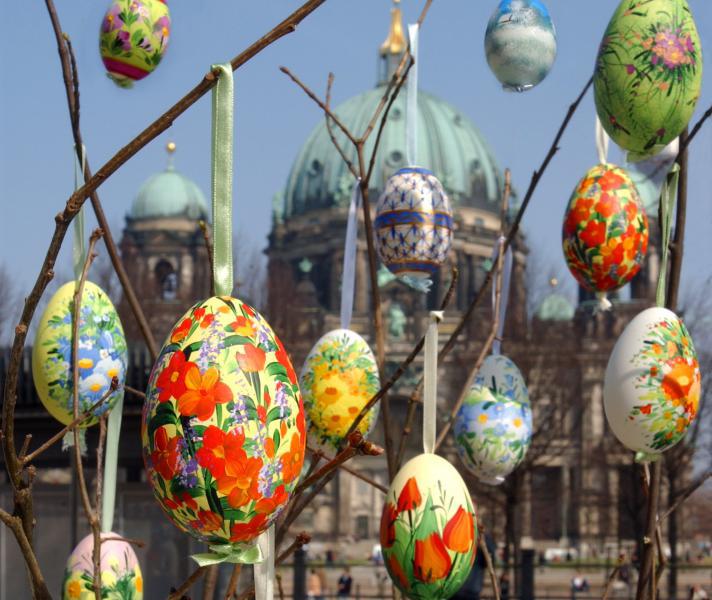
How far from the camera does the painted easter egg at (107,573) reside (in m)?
3.54

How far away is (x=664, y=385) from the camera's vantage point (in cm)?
352

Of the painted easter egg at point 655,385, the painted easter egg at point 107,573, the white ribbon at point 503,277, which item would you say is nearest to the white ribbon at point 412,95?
the white ribbon at point 503,277

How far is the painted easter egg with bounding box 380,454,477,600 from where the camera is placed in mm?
3121

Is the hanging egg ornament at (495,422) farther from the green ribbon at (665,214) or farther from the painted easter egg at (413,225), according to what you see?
the green ribbon at (665,214)

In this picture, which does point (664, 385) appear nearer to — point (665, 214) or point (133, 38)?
point (665, 214)

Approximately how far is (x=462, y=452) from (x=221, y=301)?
2570mm

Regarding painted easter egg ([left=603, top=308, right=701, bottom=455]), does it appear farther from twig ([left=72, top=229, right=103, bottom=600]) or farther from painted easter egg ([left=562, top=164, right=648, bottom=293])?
twig ([left=72, top=229, right=103, bottom=600])

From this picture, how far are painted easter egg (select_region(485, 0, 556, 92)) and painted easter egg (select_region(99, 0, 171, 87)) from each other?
0.98 metres

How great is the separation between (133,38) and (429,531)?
1.50 metres

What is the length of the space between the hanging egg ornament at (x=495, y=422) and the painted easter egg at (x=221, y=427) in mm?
2311

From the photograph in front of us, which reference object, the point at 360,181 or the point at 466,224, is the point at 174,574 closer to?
the point at 360,181

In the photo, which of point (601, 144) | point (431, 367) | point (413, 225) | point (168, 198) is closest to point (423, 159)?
point (168, 198)

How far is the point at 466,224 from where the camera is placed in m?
74.1

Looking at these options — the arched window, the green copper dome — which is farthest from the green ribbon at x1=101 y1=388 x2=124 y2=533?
the green copper dome
